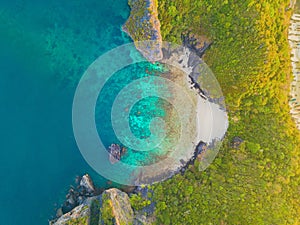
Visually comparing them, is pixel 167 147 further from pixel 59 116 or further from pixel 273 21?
pixel 273 21

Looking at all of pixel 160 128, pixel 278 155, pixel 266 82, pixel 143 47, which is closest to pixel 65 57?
pixel 143 47

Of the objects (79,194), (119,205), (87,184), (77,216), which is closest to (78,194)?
(79,194)

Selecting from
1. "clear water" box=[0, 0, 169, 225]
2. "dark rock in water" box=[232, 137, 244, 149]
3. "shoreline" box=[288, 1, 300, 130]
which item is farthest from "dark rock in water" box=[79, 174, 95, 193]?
"shoreline" box=[288, 1, 300, 130]

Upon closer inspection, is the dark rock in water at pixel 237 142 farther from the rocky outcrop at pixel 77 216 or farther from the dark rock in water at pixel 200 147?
the rocky outcrop at pixel 77 216

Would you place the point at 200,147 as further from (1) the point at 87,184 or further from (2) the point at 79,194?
→ (2) the point at 79,194

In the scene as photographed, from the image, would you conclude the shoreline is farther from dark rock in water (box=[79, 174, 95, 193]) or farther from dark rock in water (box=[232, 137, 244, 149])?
dark rock in water (box=[79, 174, 95, 193])

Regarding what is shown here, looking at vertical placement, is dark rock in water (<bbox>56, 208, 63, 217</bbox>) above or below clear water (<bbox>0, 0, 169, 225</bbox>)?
below
